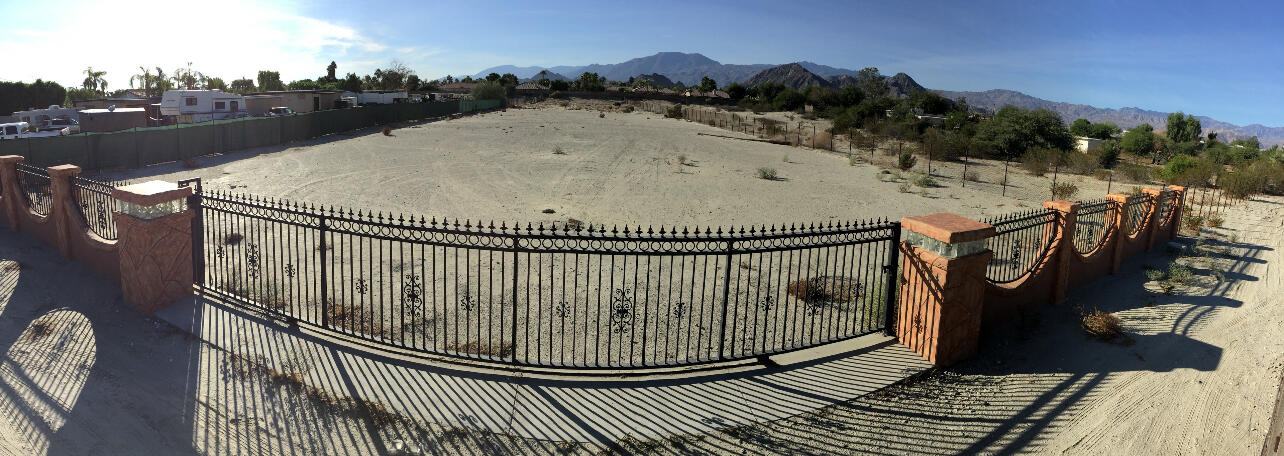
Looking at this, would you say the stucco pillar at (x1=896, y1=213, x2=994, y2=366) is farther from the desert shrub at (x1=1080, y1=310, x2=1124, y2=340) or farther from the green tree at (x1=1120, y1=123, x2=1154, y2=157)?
the green tree at (x1=1120, y1=123, x2=1154, y2=157)

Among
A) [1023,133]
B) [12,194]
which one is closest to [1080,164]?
[1023,133]

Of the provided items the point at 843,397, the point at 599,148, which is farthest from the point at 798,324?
the point at 599,148

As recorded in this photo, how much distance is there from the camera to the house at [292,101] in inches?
1815

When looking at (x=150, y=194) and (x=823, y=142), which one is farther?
(x=823, y=142)

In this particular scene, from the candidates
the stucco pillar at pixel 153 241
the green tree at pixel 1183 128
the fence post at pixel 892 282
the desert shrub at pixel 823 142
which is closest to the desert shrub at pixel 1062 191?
the desert shrub at pixel 823 142

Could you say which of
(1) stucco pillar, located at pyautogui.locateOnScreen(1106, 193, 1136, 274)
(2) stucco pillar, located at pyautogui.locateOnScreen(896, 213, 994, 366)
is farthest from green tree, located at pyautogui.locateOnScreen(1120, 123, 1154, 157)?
(2) stucco pillar, located at pyautogui.locateOnScreen(896, 213, 994, 366)

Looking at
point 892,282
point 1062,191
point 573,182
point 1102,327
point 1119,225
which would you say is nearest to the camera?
point 892,282

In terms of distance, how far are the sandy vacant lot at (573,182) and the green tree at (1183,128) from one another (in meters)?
51.9

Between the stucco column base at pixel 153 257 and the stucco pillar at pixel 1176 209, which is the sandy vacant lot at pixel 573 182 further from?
the stucco column base at pixel 153 257

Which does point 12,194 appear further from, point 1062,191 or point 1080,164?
point 1080,164

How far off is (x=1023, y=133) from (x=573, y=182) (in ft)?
94.8

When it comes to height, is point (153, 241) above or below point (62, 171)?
below

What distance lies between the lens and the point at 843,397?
620 cm

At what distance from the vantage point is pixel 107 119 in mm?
31859
